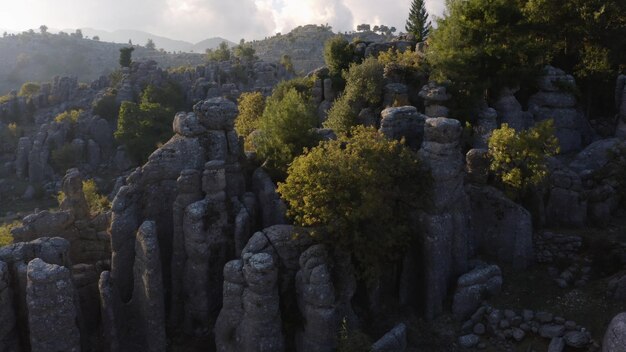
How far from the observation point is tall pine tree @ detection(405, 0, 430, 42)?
57125 millimetres

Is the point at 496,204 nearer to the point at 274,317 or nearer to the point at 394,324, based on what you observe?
the point at 394,324

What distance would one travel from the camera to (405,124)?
83.1 ft

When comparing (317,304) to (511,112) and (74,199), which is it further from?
(511,112)

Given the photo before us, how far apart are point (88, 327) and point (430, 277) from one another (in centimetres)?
1404

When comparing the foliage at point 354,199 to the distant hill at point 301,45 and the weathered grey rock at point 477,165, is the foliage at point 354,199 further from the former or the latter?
the distant hill at point 301,45

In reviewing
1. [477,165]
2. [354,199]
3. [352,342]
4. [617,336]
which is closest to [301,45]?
[477,165]

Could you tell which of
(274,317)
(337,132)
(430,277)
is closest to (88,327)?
(274,317)

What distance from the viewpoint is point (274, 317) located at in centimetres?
1802

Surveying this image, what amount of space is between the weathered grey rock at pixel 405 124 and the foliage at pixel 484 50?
24.1 ft

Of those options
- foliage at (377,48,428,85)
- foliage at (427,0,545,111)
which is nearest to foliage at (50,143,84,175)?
foliage at (377,48,428,85)

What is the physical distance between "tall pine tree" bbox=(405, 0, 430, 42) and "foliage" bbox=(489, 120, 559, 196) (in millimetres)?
33348

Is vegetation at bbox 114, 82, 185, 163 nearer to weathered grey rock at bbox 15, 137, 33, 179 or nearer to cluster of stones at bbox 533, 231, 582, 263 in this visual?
weathered grey rock at bbox 15, 137, 33, 179

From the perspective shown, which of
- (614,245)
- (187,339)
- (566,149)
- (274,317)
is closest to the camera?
(274,317)

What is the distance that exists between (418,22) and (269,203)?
45136mm
